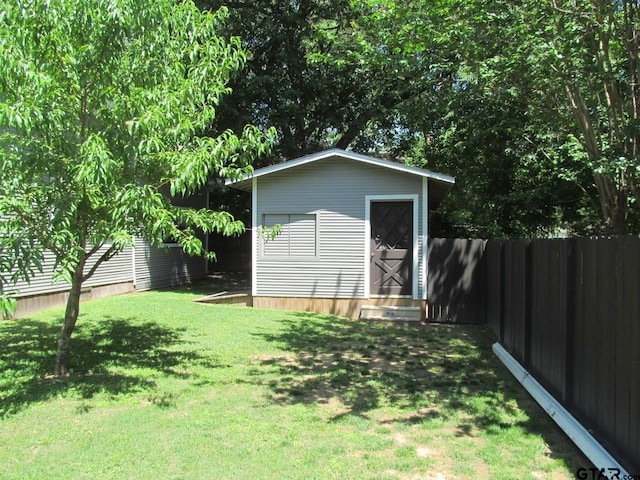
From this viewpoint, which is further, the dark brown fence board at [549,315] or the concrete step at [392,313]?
the concrete step at [392,313]

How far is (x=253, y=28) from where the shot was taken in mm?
14984

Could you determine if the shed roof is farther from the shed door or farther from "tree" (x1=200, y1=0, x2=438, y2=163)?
"tree" (x1=200, y1=0, x2=438, y2=163)

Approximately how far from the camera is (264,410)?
4270 millimetres

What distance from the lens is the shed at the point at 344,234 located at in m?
9.80

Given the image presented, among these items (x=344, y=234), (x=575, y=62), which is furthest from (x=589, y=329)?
(x=344, y=234)

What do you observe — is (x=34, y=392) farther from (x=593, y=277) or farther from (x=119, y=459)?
(x=593, y=277)

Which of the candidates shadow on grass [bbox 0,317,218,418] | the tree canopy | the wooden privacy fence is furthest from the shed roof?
shadow on grass [bbox 0,317,218,418]

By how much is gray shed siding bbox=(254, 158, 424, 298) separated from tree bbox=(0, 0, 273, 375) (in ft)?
16.9

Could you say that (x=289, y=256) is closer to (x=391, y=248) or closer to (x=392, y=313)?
(x=391, y=248)

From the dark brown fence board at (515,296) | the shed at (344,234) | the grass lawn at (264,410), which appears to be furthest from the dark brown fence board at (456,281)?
the dark brown fence board at (515,296)

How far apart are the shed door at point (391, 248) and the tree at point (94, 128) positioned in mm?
5455

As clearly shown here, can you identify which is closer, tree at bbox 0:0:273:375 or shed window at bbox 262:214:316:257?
tree at bbox 0:0:273:375

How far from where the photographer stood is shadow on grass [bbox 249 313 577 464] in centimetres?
414

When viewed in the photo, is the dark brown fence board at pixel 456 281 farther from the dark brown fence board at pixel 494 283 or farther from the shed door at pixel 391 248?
the shed door at pixel 391 248
